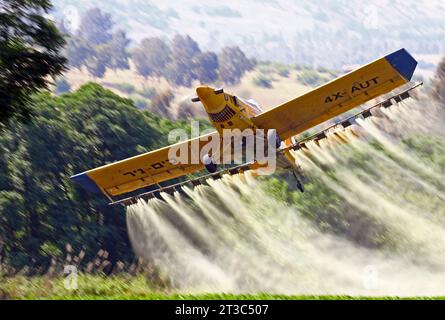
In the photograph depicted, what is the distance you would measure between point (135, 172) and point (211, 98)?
7.62m

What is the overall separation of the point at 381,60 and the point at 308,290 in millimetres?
14017

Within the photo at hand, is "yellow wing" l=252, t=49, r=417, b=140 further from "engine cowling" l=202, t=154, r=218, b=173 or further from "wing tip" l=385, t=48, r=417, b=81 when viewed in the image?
"engine cowling" l=202, t=154, r=218, b=173

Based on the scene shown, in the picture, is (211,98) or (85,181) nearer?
(211,98)

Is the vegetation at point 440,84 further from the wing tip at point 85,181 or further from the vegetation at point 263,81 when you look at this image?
the vegetation at point 263,81

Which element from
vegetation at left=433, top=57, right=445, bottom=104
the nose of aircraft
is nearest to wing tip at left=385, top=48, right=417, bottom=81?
the nose of aircraft

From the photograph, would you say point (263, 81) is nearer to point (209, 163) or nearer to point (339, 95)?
point (339, 95)

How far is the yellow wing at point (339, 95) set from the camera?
28562 millimetres

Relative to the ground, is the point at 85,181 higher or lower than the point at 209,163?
higher

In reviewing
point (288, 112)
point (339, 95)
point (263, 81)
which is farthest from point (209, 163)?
point (263, 81)

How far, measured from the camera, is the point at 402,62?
2834cm

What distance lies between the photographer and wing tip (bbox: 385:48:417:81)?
28.2 m

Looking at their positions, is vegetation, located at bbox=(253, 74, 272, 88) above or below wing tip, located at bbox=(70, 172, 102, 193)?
above

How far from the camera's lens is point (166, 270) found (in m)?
37.5
